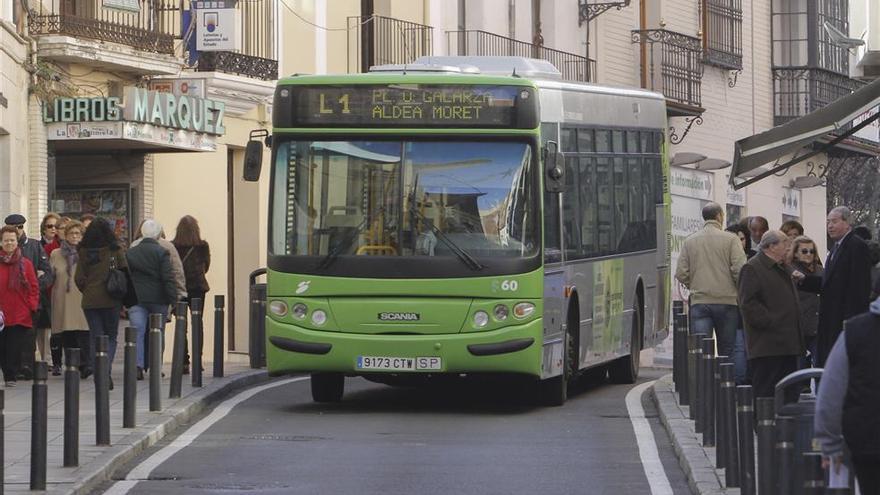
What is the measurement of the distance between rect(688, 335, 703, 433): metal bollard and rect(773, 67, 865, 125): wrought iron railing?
3148cm

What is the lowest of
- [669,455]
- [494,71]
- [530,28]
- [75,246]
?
[669,455]

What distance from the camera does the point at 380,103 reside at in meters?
19.3

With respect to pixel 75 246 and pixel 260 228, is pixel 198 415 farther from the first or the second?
pixel 260 228

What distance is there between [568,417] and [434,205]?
2.19 meters

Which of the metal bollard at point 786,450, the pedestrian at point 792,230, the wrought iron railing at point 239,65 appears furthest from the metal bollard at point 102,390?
the wrought iron railing at point 239,65

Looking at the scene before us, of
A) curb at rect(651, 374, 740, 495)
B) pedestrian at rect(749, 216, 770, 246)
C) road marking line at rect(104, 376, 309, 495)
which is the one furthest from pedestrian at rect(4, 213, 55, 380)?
pedestrian at rect(749, 216, 770, 246)

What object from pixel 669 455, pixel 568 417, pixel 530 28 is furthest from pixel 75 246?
pixel 530 28

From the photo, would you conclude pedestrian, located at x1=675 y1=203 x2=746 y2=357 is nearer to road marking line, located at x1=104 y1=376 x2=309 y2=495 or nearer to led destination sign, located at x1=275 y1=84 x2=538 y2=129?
led destination sign, located at x1=275 y1=84 x2=538 y2=129

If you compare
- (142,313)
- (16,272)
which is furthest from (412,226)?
(16,272)

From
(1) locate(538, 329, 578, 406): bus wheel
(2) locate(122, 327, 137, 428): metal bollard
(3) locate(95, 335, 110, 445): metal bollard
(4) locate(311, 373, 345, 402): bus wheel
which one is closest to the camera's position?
(3) locate(95, 335, 110, 445): metal bollard

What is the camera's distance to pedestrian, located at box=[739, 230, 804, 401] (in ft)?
53.2

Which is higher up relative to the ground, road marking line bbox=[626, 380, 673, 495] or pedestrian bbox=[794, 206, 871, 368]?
pedestrian bbox=[794, 206, 871, 368]

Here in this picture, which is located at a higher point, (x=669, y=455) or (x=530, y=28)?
(x=530, y=28)

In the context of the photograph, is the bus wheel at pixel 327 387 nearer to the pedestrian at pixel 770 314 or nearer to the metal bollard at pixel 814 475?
the pedestrian at pixel 770 314
